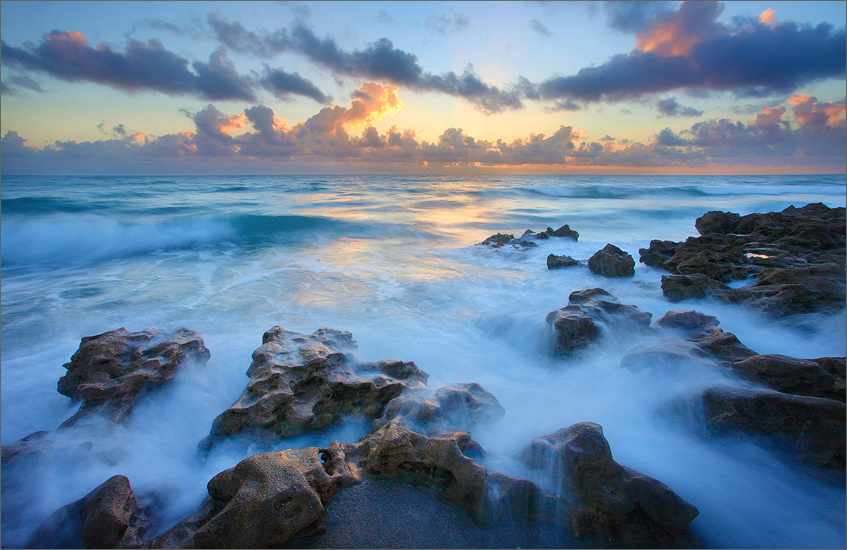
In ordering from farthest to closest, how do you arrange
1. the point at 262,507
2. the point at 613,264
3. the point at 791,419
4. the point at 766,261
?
1. the point at 613,264
2. the point at 766,261
3. the point at 791,419
4. the point at 262,507

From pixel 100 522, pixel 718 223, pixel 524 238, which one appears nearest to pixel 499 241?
pixel 524 238

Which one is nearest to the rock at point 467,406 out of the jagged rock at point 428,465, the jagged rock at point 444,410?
the jagged rock at point 444,410

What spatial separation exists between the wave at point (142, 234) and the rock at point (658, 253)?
9138 millimetres

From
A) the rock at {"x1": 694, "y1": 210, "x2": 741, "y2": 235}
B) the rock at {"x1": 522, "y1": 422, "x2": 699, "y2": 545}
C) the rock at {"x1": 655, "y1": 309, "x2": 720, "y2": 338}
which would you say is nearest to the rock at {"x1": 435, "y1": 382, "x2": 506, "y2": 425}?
the rock at {"x1": 522, "y1": 422, "x2": 699, "y2": 545}

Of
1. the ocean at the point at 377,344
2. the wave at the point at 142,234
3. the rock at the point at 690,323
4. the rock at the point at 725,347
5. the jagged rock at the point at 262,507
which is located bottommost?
the wave at the point at 142,234

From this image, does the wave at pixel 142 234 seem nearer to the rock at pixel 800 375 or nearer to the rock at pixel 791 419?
the rock at pixel 800 375

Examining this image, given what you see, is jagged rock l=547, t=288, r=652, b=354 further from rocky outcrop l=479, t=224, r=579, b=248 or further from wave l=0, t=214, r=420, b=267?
wave l=0, t=214, r=420, b=267

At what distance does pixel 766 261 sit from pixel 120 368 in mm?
9245

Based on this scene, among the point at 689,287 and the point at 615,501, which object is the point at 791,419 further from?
the point at 689,287

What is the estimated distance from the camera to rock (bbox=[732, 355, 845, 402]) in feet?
8.88

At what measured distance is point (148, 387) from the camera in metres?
3.43

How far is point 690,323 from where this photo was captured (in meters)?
4.19

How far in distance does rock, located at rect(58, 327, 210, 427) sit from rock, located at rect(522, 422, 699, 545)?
12.3 feet

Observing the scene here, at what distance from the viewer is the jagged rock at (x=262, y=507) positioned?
1.87 meters
